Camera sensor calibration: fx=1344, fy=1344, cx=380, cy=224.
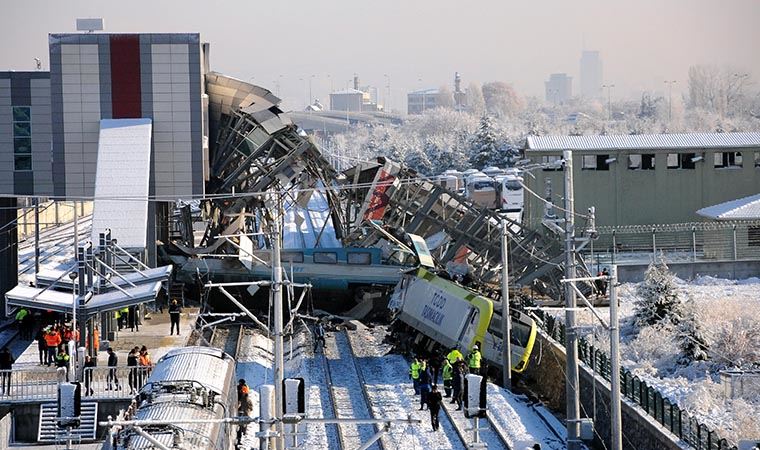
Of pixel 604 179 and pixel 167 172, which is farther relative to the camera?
pixel 604 179

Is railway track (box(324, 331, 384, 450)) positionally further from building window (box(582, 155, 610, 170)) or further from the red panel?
building window (box(582, 155, 610, 170))

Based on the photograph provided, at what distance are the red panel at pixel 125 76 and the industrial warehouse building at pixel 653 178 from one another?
23.0m

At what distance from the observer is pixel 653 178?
66.6m

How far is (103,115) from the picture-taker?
164 ft

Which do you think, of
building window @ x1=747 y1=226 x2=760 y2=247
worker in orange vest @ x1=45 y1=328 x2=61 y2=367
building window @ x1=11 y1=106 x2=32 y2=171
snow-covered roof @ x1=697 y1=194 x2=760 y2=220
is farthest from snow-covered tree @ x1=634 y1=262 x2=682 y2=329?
building window @ x1=11 y1=106 x2=32 y2=171

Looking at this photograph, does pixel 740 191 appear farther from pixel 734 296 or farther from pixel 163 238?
pixel 163 238

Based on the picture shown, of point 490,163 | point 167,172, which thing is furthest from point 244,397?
point 490,163

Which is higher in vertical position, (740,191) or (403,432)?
(740,191)

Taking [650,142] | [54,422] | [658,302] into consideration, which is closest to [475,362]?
[658,302]

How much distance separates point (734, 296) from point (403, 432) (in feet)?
74.2

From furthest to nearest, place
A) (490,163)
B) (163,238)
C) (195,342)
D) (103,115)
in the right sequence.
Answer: (490,163) → (163,238) → (103,115) → (195,342)

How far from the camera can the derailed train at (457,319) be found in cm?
3788

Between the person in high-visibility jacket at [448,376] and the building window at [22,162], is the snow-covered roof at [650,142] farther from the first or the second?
the person in high-visibility jacket at [448,376]

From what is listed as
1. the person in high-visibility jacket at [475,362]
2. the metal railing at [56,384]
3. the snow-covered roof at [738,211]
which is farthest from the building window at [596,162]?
the metal railing at [56,384]
